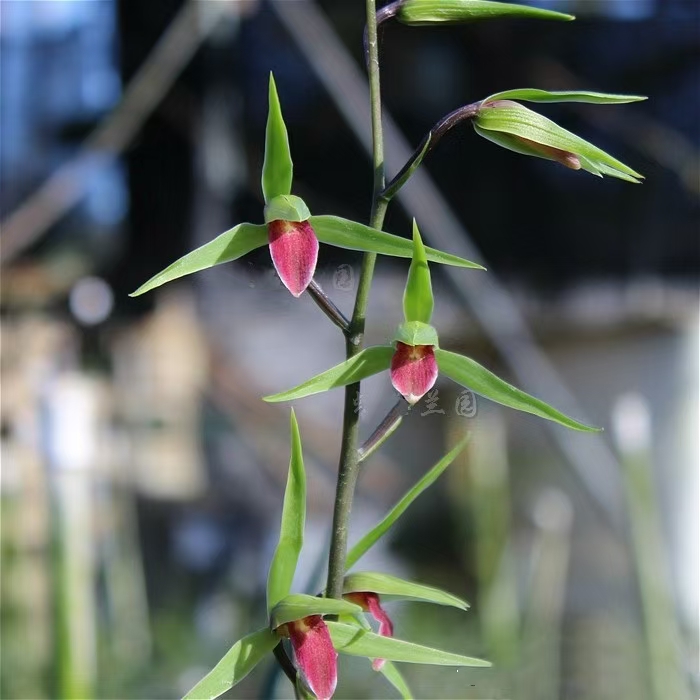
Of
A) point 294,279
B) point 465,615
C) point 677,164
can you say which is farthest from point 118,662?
point 677,164

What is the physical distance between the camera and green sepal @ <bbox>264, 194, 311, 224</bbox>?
210 mm

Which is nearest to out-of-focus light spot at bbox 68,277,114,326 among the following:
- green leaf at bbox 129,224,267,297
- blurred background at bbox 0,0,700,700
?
blurred background at bbox 0,0,700,700

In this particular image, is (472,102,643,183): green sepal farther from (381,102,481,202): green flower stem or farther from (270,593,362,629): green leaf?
(270,593,362,629): green leaf

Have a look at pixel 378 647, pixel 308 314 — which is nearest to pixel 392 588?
pixel 378 647

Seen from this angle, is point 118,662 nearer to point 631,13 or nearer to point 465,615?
point 465,615

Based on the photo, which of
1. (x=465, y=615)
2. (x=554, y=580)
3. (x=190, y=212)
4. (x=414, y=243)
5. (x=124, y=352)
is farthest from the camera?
(x=124, y=352)

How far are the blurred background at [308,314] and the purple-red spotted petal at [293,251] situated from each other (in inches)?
20.9

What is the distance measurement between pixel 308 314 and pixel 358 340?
1.88ft

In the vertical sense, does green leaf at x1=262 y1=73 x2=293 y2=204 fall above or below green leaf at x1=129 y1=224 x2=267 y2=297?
above

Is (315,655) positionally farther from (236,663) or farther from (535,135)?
(535,135)

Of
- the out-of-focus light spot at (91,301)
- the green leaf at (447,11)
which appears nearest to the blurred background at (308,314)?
the out-of-focus light spot at (91,301)

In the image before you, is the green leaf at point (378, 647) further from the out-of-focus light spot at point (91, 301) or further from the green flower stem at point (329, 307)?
the out-of-focus light spot at point (91, 301)

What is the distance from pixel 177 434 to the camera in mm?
1195

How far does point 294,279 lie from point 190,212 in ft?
2.64
